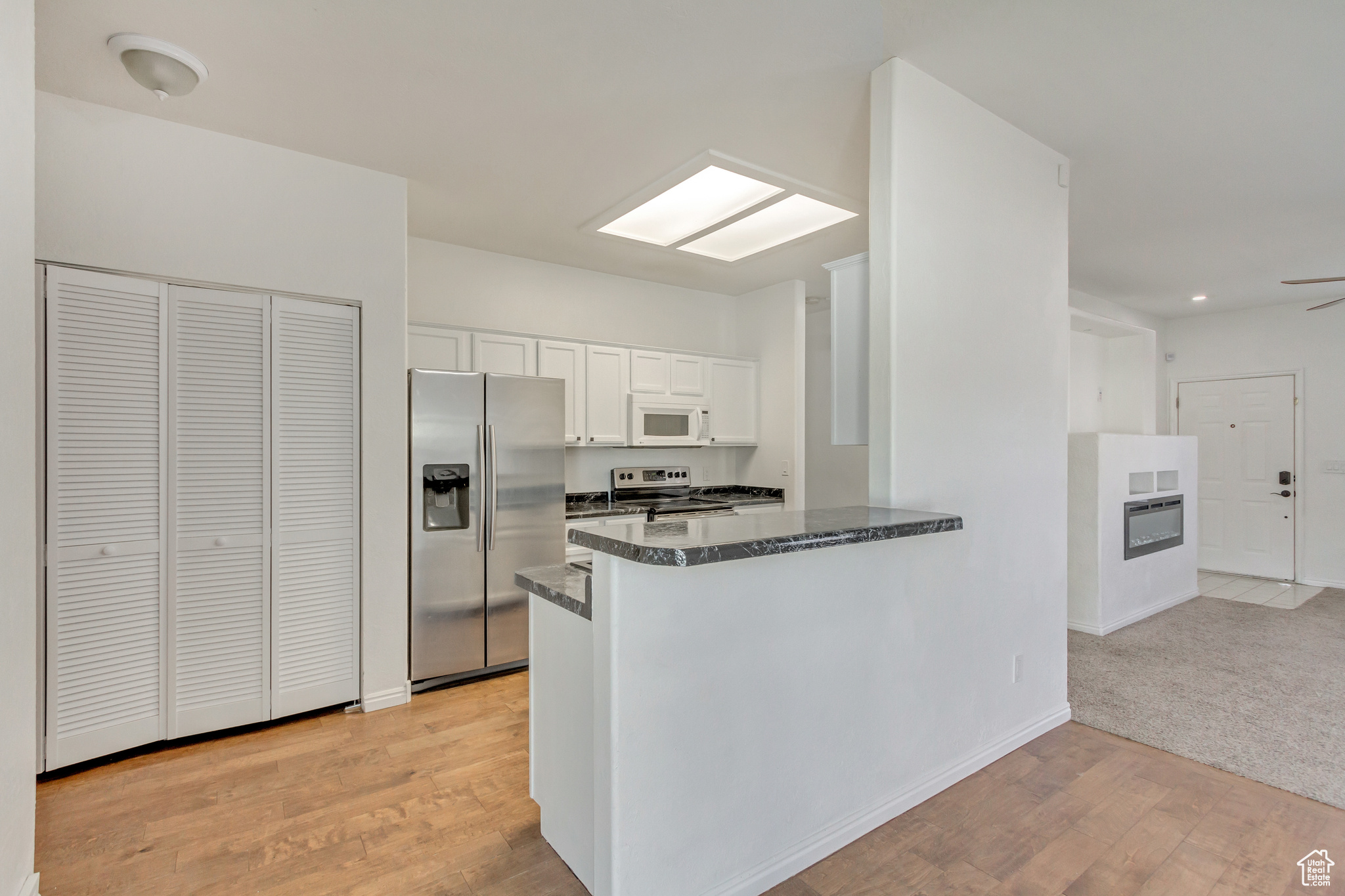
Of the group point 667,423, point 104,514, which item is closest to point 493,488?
point 104,514

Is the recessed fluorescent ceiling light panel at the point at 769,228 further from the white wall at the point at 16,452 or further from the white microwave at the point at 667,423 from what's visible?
the white wall at the point at 16,452

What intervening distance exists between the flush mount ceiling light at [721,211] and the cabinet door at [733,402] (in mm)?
1077

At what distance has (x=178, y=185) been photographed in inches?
106

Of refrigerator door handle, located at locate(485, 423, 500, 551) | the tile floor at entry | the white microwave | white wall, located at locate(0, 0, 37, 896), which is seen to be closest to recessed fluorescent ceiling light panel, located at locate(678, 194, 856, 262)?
the white microwave

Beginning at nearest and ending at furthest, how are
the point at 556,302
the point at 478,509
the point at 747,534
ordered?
the point at 747,534, the point at 478,509, the point at 556,302

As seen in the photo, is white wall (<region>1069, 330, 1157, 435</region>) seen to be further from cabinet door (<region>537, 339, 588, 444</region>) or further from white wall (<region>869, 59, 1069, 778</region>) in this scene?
cabinet door (<region>537, 339, 588, 444</region>)

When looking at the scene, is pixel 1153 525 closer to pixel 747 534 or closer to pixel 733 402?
pixel 733 402

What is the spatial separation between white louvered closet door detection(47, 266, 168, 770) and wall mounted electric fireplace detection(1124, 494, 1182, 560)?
19.4 ft

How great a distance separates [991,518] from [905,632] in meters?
0.72

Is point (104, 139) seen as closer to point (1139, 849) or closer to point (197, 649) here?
point (197, 649)

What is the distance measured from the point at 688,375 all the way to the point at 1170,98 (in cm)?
332

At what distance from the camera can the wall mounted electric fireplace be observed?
467 cm

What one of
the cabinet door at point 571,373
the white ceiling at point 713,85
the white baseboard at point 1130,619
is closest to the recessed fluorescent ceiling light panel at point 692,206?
the white ceiling at point 713,85

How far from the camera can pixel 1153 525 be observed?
4.92 metres
